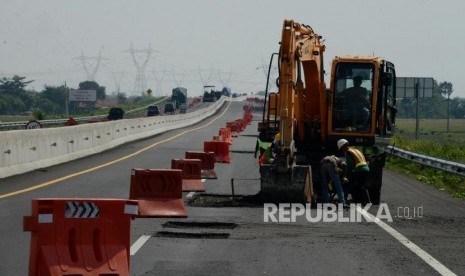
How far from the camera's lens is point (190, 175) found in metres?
22.6

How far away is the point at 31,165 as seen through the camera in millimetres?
28484

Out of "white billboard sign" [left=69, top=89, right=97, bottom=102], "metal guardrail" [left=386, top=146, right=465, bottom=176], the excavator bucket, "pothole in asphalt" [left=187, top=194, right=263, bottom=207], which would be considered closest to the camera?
the excavator bucket

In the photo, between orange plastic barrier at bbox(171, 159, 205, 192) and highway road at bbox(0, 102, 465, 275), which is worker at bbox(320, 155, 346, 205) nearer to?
highway road at bbox(0, 102, 465, 275)

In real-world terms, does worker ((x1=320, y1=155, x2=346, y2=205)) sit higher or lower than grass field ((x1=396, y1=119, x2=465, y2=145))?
higher

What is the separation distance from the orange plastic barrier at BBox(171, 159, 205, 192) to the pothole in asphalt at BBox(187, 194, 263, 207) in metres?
0.73

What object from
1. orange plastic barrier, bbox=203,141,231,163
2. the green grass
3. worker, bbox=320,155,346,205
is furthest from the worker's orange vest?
orange plastic barrier, bbox=203,141,231,163

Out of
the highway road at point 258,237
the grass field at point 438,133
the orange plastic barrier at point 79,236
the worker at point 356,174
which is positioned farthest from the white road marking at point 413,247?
the grass field at point 438,133

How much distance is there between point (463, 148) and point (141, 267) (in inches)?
1453

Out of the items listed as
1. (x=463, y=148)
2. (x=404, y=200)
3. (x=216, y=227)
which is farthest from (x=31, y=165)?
(x=463, y=148)

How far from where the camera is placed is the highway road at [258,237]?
11688mm

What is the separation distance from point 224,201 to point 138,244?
7184mm

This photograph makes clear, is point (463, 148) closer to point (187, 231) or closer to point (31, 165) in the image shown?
point (31, 165)

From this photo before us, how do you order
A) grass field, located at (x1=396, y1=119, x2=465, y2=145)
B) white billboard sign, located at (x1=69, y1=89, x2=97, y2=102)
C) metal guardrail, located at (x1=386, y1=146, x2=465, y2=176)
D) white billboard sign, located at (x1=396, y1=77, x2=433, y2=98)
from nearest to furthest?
1. metal guardrail, located at (x1=386, y1=146, x2=465, y2=176)
2. grass field, located at (x1=396, y1=119, x2=465, y2=145)
3. white billboard sign, located at (x1=396, y1=77, x2=433, y2=98)
4. white billboard sign, located at (x1=69, y1=89, x2=97, y2=102)

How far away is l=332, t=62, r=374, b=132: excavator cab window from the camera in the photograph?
2288 centimetres
